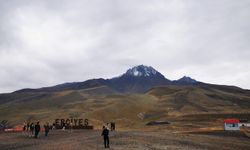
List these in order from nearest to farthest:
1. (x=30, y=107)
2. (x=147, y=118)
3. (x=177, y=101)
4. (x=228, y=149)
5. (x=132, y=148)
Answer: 1. (x=132, y=148)
2. (x=228, y=149)
3. (x=147, y=118)
4. (x=177, y=101)
5. (x=30, y=107)

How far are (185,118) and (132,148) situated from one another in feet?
252

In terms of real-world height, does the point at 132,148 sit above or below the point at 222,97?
below

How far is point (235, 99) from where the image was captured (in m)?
164

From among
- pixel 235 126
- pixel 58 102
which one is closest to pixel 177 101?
pixel 58 102

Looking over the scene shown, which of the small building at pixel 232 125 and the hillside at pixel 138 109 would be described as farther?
the hillside at pixel 138 109

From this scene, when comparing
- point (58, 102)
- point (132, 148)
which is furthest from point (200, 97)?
point (132, 148)

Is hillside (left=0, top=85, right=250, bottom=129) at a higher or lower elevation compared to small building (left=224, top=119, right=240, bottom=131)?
higher

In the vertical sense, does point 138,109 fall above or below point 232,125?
above

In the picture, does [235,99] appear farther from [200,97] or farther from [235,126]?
[235,126]

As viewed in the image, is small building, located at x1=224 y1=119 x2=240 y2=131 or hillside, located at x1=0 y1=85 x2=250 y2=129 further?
hillside, located at x1=0 y1=85 x2=250 y2=129

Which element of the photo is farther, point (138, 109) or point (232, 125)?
point (138, 109)

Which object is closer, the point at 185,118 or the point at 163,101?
the point at 185,118

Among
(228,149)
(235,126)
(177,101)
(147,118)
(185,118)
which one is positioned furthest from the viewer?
(177,101)

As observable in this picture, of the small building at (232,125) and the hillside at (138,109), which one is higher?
the hillside at (138,109)
